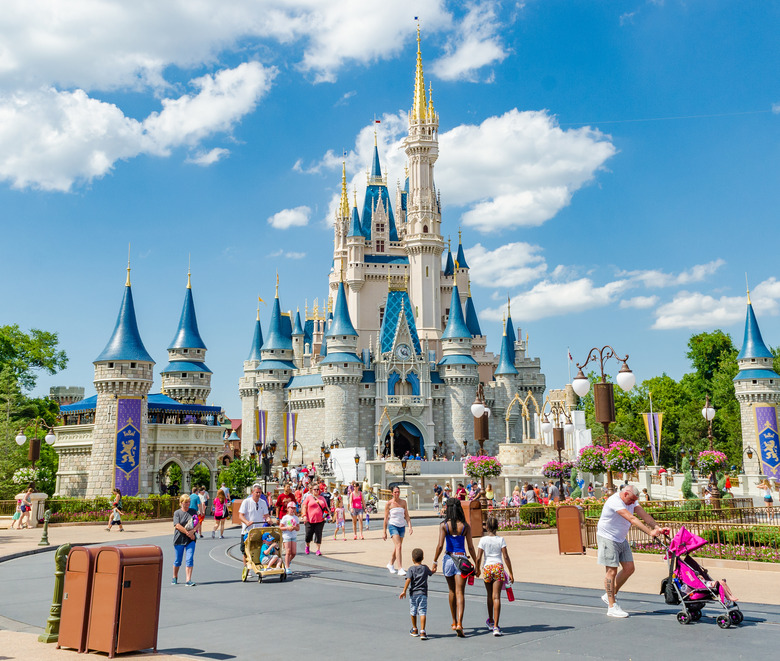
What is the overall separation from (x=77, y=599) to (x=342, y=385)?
170 ft

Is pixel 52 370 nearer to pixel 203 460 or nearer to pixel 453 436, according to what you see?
pixel 203 460

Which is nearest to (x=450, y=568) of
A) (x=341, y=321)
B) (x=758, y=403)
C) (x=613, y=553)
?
(x=613, y=553)

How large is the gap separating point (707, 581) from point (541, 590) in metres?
A: 3.08

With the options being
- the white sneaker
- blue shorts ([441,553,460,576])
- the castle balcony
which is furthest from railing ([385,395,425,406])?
blue shorts ([441,553,460,576])

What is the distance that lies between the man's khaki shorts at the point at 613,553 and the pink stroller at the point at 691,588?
494 millimetres

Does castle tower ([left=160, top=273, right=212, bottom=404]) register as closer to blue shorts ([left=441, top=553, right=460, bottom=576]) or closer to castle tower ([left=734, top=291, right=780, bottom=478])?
castle tower ([left=734, top=291, right=780, bottom=478])

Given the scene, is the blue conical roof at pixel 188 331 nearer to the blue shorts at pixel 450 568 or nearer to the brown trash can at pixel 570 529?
the brown trash can at pixel 570 529

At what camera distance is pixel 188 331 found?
5606 cm

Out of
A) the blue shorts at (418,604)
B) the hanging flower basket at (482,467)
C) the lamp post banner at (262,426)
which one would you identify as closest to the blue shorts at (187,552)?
the blue shorts at (418,604)

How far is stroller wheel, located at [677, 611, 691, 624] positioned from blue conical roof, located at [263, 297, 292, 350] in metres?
58.0

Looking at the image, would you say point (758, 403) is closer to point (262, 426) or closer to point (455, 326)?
point (455, 326)

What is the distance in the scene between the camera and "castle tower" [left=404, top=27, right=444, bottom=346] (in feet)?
226

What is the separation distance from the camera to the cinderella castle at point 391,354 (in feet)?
199

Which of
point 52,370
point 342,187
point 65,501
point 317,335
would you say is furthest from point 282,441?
point 65,501
